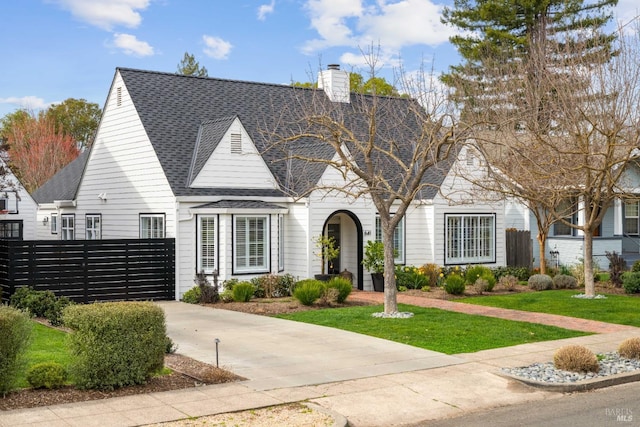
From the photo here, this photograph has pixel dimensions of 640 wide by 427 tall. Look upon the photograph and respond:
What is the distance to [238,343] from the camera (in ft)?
46.6

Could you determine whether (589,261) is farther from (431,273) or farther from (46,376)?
(46,376)

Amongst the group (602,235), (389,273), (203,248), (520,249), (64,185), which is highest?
(64,185)

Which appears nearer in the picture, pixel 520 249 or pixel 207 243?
pixel 207 243

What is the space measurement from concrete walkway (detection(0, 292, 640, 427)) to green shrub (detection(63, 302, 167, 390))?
0.56m

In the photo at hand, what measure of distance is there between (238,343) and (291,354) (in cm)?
151

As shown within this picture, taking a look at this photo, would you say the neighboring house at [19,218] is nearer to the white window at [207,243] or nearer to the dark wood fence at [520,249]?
the white window at [207,243]

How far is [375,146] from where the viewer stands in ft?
58.6

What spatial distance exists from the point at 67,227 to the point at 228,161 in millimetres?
9334

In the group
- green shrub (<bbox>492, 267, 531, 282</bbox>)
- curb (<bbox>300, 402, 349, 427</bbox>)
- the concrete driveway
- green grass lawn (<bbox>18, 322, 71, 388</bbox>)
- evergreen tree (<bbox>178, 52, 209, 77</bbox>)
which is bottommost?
curb (<bbox>300, 402, 349, 427</bbox>)

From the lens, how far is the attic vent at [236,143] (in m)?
23.2

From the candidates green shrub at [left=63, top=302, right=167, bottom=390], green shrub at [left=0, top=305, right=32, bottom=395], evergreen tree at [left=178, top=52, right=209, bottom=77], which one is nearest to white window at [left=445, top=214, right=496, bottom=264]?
green shrub at [left=63, top=302, right=167, bottom=390]

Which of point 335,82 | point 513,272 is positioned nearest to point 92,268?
point 335,82

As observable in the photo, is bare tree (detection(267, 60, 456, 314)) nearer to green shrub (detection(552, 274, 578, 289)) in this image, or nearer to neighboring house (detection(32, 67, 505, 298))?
neighboring house (detection(32, 67, 505, 298))

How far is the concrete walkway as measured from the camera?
9219mm
